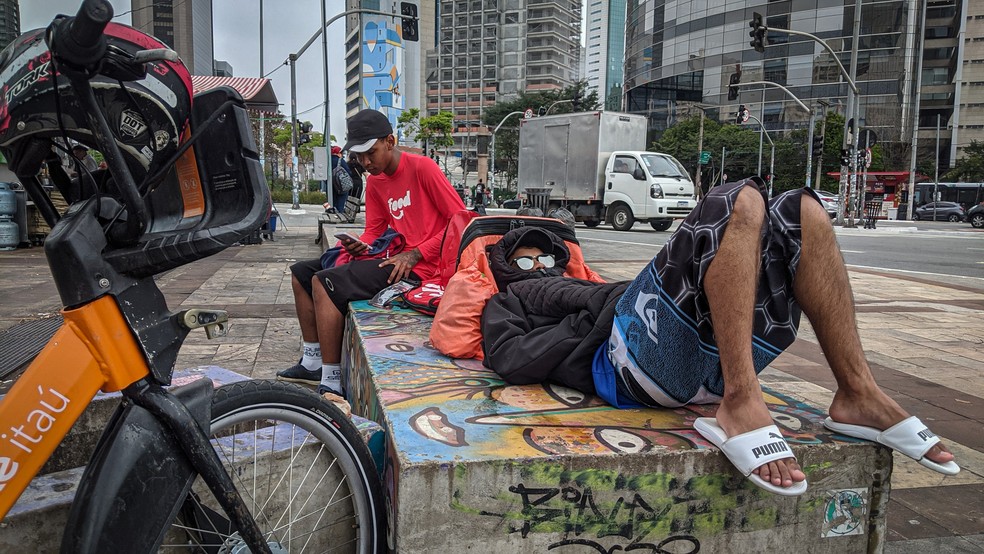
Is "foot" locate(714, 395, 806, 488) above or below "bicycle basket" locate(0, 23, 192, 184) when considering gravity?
below

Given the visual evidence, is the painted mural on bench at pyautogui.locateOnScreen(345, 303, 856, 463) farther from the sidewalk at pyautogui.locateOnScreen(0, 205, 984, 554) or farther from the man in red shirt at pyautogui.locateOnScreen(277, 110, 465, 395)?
the man in red shirt at pyautogui.locateOnScreen(277, 110, 465, 395)

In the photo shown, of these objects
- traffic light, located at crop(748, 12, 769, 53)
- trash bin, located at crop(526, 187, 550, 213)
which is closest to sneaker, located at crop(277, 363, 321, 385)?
trash bin, located at crop(526, 187, 550, 213)

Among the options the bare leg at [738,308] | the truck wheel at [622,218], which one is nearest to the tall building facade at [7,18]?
the bare leg at [738,308]

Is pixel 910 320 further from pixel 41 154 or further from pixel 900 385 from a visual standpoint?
pixel 41 154

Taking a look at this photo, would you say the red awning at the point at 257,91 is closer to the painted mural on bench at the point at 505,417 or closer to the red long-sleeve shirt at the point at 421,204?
the red long-sleeve shirt at the point at 421,204

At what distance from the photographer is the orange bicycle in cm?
122

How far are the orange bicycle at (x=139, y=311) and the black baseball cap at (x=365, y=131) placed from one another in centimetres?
206

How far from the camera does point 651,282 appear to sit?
1.97 meters

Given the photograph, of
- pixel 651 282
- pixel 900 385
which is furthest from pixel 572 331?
pixel 900 385

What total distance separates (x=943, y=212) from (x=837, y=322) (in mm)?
47083

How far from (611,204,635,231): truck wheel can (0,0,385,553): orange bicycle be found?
1871cm

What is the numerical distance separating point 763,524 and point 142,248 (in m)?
1.69

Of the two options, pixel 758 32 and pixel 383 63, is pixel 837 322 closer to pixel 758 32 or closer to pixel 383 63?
pixel 758 32

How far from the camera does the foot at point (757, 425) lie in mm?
1611
